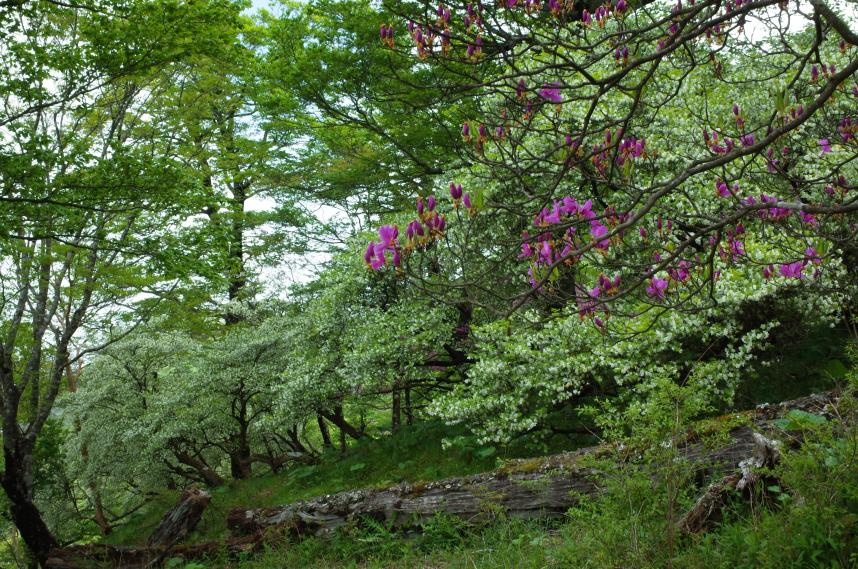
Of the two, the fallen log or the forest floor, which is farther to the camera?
the fallen log

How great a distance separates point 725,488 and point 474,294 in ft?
13.4

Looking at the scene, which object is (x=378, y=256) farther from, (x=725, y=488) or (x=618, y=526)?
(x=725, y=488)

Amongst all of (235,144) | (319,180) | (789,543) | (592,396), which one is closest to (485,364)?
(592,396)

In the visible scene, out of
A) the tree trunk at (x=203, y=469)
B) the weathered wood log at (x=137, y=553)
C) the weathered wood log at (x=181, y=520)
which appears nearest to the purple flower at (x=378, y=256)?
the weathered wood log at (x=137, y=553)

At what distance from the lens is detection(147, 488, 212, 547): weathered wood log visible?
368 inches

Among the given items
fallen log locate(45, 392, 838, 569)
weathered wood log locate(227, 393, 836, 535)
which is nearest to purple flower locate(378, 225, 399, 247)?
fallen log locate(45, 392, 838, 569)

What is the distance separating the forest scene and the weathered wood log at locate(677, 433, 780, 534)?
0.03 meters

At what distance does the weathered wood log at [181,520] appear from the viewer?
9336 millimetres

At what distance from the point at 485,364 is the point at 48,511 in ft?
42.0

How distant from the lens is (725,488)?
4.14 meters

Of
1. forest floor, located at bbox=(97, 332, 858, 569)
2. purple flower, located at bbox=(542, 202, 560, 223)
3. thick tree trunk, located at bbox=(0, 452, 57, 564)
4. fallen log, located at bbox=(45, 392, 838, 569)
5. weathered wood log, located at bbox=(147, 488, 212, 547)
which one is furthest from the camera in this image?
thick tree trunk, located at bbox=(0, 452, 57, 564)

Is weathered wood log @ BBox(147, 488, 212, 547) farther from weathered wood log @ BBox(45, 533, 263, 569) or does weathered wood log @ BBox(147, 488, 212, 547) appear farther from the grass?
the grass

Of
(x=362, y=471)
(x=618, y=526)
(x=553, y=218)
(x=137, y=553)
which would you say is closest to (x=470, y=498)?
(x=618, y=526)

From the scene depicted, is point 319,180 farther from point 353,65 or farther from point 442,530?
point 442,530
